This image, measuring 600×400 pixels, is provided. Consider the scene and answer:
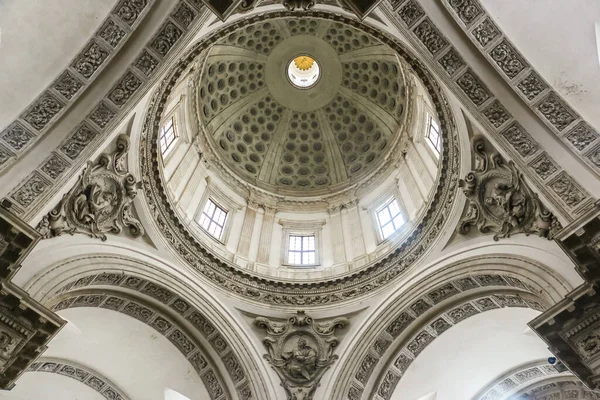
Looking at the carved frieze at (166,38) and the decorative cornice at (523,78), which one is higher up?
the carved frieze at (166,38)

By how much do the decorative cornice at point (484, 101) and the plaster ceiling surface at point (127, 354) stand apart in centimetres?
974

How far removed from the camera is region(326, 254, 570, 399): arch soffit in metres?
13.0

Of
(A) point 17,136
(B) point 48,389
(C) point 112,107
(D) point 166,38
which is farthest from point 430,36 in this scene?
(B) point 48,389

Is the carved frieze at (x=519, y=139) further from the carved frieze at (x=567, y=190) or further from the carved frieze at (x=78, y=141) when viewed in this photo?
the carved frieze at (x=78, y=141)

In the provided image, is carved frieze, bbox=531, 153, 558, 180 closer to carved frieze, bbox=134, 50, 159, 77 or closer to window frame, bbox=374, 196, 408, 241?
window frame, bbox=374, 196, 408, 241

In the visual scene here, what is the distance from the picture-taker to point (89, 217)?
11.7m

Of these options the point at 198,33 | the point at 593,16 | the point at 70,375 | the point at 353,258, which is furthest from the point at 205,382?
the point at 593,16

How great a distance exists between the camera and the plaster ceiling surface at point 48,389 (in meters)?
14.8

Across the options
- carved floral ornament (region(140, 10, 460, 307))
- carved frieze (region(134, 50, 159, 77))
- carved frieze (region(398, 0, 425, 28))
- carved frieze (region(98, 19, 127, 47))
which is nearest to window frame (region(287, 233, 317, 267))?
carved floral ornament (region(140, 10, 460, 307))

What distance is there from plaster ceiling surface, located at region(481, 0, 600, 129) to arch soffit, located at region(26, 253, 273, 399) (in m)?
9.57

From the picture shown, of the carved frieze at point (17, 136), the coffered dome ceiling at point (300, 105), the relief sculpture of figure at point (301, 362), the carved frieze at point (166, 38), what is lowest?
the relief sculpture of figure at point (301, 362)

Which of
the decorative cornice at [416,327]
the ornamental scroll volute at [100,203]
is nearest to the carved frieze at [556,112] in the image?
the decorative cornice at [416,327]

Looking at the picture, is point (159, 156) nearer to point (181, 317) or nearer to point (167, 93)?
point (167, 93)

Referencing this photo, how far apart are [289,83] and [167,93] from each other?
949 centimetres
